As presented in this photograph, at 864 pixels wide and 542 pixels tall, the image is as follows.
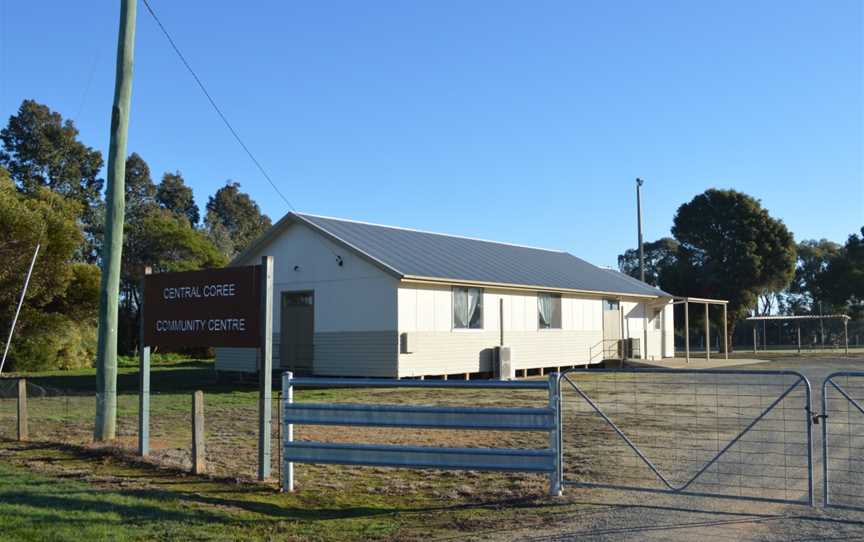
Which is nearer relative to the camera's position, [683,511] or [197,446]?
[683,511]

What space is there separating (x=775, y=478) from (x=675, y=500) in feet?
5.85

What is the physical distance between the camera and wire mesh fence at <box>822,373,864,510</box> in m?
7.66

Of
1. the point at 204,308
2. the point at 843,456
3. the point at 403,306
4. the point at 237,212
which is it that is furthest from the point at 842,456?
the point at 237,212

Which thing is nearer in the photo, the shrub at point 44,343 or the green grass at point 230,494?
the green grass at point 230,494

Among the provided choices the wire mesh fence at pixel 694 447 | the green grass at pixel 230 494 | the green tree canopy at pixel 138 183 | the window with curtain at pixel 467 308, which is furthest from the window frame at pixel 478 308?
the green tree canopy at pixel 138 183

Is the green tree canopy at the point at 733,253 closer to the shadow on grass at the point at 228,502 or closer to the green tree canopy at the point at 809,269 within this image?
the green tree canopy at the point at 809,269

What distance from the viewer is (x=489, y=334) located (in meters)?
26.5

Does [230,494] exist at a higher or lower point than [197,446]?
lower

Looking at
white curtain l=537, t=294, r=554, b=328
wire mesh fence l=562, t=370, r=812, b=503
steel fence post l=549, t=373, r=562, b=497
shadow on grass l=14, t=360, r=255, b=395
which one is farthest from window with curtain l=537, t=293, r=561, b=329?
steel fence post l=549, t=373, r=562, b=497

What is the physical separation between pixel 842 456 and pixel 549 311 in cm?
1927

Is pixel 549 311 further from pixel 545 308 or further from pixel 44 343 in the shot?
pixel 44 343

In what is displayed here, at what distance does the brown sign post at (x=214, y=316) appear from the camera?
959 centimetres

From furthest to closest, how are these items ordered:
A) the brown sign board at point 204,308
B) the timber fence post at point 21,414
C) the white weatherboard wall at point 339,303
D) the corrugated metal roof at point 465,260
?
the corrugated metal roof at point 465,260 → the white weatherboard wall at point 339,303 → the timber fence post at point 21,414 → the brown sign board at point 204,308

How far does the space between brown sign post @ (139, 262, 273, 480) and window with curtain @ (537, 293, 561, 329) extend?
18899 mm
